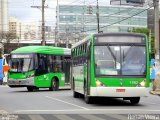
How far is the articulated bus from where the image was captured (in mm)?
22219

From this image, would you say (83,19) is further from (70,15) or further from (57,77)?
(57,77)

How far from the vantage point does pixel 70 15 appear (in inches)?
6265

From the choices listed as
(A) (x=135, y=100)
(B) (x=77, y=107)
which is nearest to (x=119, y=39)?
(A) (x=135, y=100)

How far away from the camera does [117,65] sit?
880 inches

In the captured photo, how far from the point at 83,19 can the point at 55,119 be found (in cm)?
13192

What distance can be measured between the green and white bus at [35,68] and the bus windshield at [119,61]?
A: 15.0 meters

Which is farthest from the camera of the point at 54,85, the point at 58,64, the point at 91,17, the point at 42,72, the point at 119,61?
the point at 91,17

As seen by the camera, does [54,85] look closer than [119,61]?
No

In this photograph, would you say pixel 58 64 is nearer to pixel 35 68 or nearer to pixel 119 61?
pixel 35 68

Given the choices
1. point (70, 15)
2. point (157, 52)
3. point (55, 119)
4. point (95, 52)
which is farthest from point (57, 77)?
point (70, 15)

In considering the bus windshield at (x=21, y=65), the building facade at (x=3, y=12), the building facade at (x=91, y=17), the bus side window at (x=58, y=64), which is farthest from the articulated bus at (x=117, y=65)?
the building facade at (x=91, y=17)

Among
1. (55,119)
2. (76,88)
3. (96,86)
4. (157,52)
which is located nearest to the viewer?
(55,119)

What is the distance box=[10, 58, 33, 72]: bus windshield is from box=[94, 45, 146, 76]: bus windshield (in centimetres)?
1513

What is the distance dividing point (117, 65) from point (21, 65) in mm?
16121
